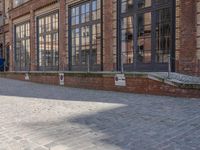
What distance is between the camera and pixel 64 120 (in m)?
7.14

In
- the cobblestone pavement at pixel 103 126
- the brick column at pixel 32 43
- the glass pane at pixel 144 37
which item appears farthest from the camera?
the brick column at pixel 32 43

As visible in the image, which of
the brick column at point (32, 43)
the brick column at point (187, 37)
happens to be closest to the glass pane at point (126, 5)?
the brick column at point (187, 37)

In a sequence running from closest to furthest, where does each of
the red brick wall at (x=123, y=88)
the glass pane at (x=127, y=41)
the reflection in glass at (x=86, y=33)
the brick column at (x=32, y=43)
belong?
the red brick wall at (x=123, y=88) < the glass pane at (x=127, y=41) < the reflection in glass at (x=86, y=33) < the brick column at (x=32, y=43)

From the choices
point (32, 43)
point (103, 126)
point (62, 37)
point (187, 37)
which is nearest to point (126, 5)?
point (187, 37)

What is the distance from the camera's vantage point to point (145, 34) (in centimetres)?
1396

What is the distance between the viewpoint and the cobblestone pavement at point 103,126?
5.21 m

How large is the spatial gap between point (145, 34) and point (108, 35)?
2.55 meters

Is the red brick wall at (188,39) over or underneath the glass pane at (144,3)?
underneath

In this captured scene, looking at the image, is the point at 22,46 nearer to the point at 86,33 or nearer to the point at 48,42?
the point at 48,42

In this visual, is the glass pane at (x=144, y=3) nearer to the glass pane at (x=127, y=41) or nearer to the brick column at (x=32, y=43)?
the glass pane at (x=127, y=41)

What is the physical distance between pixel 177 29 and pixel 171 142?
26.1 feet

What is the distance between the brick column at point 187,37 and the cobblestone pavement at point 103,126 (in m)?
2.55

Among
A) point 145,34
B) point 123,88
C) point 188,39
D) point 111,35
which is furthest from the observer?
point 111,35

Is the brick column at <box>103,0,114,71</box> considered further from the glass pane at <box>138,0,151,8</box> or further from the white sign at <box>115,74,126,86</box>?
the white sign at <box>115,74,126,86</box>
